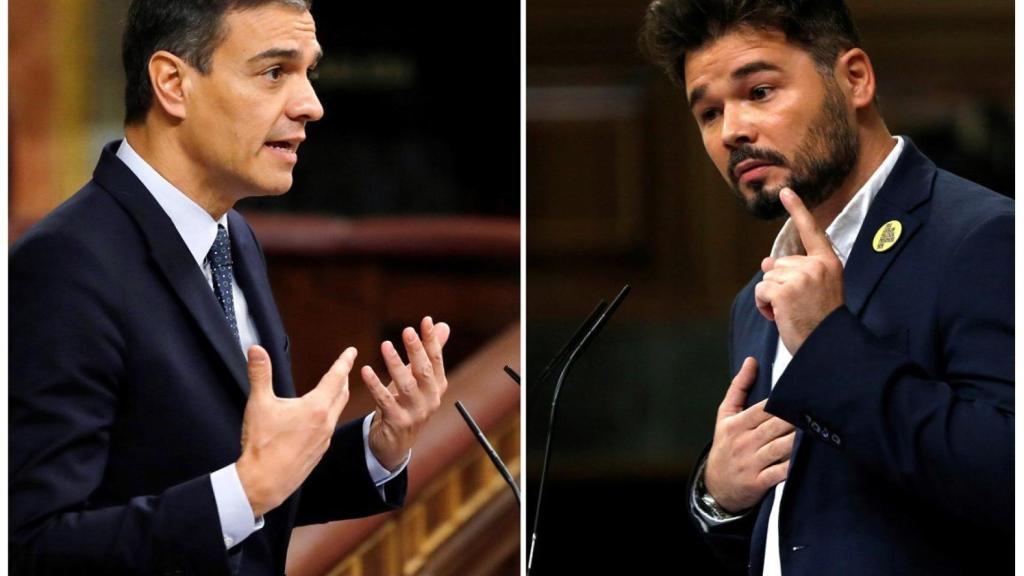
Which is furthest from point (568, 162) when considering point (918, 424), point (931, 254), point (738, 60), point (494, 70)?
point (918, 424)

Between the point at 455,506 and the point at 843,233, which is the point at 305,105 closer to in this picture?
the point at 455,506

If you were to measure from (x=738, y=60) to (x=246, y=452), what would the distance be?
1.06m

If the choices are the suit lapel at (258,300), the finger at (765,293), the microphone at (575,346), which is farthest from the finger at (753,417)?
the suit lapel at (258,300)

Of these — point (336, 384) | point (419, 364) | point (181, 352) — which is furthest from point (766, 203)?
point (181, 352)

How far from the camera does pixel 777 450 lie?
2203 mm

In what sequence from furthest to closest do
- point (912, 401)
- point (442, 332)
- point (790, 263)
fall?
1. point (442, 332)
2. point (790, 263)
3. point (912, 401)

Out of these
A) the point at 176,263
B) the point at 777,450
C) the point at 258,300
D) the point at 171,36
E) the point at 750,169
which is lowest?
the point at 777,450

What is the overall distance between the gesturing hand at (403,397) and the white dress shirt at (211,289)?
2 centimetres

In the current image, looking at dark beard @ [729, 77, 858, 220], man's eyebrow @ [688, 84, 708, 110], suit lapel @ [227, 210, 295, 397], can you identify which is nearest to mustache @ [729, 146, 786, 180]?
dark beard @ [729, 77, 858, 220]

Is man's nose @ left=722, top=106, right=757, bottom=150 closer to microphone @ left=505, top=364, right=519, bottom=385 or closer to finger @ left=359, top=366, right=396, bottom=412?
microphone @ left=505, top=364, right=519, bottom=385

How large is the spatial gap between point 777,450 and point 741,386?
0.15 metres

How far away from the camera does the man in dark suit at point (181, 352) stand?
6.77ft

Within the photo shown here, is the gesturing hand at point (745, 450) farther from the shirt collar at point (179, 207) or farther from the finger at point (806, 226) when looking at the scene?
the shirt collar at point (179, 207)

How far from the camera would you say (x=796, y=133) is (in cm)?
220
